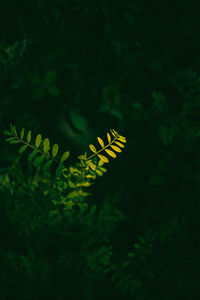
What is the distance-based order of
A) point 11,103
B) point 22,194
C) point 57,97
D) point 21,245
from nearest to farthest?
point 22,194 < point 21,245 < point 11,103 < point 57,97

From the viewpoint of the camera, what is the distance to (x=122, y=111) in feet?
8.02

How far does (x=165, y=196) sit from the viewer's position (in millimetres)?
2355

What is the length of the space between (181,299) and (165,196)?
2.61 ft

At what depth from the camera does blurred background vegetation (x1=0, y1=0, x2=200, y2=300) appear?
72.1 inches

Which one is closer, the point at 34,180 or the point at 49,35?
the point at 34,180

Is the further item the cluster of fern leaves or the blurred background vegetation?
the blurred background vegetation

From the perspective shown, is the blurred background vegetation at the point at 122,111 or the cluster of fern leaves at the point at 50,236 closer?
the cluster of fern leaves at the point at 50,236

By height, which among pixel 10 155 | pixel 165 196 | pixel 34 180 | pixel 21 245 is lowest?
pixel 165 196

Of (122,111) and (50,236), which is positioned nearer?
(50,236)

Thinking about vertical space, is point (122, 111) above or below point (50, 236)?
above

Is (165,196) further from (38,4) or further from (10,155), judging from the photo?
(38,4)

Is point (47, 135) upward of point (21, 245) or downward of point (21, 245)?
upward

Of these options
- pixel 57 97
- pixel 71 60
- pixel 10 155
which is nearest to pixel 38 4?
pixel 71 60

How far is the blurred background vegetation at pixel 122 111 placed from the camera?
1.83 m
